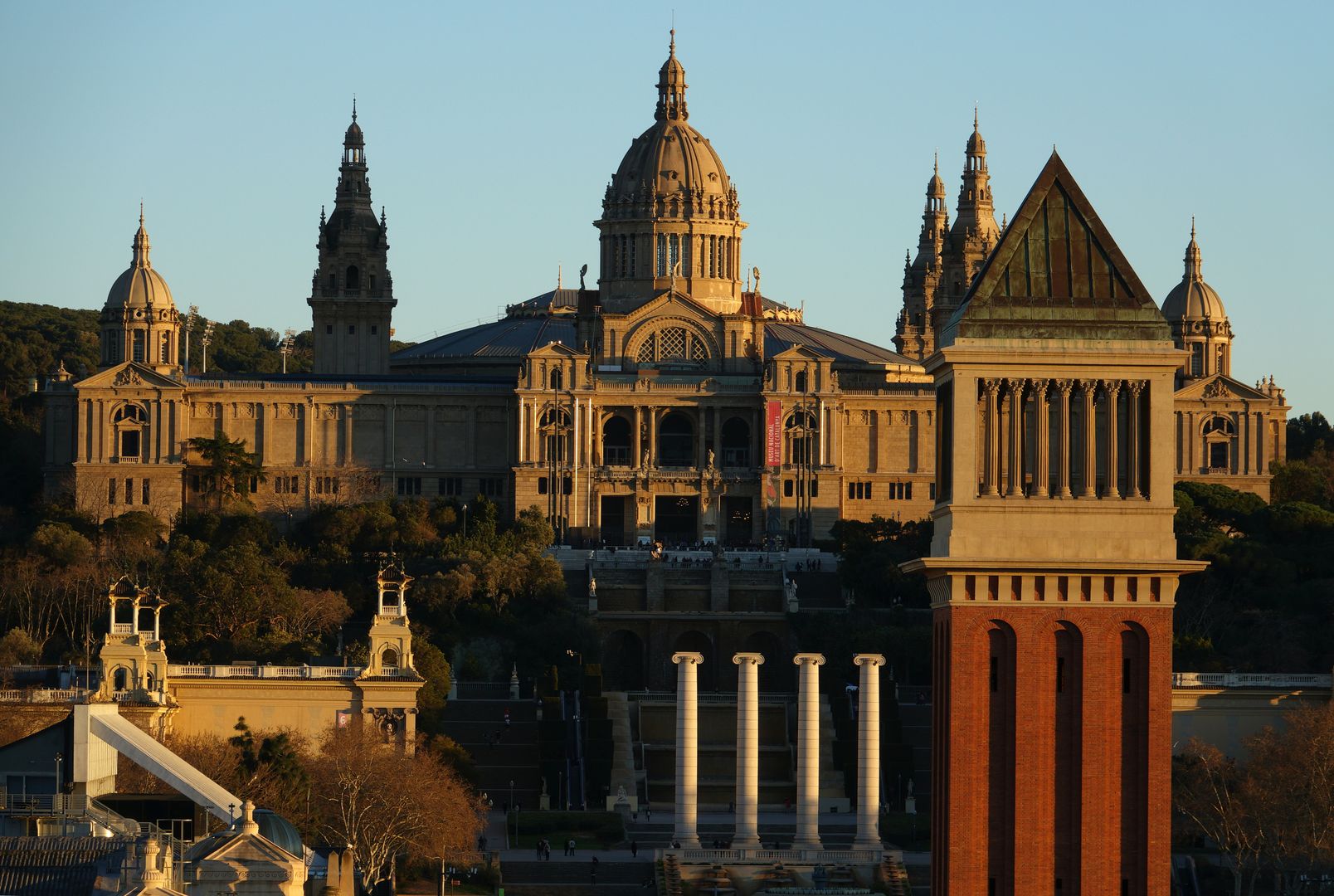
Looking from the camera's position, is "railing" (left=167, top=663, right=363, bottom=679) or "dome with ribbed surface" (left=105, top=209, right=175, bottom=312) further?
"dome with ribbed surface" (left=105, top=209, right=175, bottom=312)

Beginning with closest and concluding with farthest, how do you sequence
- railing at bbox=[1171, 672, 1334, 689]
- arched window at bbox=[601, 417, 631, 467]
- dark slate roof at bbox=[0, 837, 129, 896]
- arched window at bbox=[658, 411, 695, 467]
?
dark slate roof at bbox=[0, 837, 129, 896] → railing at bbox=[1171, 672, 1334, 689] → arched window at bbox=[601, 417, 631, 467] → arched window at bbox=[658, 411, 695, 467]

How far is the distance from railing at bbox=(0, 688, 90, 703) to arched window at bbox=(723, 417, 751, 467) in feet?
219

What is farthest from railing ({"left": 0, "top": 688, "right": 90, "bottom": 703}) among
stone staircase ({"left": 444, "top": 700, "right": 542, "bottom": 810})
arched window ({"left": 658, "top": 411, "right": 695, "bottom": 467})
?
arched window ({"left": 658, "top": 411, "right": 695, "bottom": 467})

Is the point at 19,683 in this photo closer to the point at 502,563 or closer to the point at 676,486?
the point at 502,563

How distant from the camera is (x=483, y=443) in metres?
197

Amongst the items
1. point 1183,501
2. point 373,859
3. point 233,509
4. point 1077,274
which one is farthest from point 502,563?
point 1077,274

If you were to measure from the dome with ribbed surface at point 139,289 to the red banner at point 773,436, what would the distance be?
111 ft

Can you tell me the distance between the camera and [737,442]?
648ft

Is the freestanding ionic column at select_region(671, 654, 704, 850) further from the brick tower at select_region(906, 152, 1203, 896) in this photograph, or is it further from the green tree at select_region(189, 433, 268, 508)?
the green tree at select_region(189, 433, 268, 508)

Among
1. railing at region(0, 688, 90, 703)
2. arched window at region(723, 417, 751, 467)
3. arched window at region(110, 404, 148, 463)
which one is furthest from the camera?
arched window at region(723, 417, 751, 467)

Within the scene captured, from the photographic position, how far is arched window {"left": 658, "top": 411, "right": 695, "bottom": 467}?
649 ft

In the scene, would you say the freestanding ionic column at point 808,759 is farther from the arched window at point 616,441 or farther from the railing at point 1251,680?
the arched window at point 616,441

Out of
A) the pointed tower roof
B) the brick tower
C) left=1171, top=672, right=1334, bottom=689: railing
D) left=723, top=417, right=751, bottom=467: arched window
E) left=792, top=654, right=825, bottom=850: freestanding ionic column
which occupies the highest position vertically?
left=723, top=417, right=751, bottom=467: arched window

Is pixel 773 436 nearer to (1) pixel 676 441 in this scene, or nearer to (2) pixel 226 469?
(1) pixel 676 441
